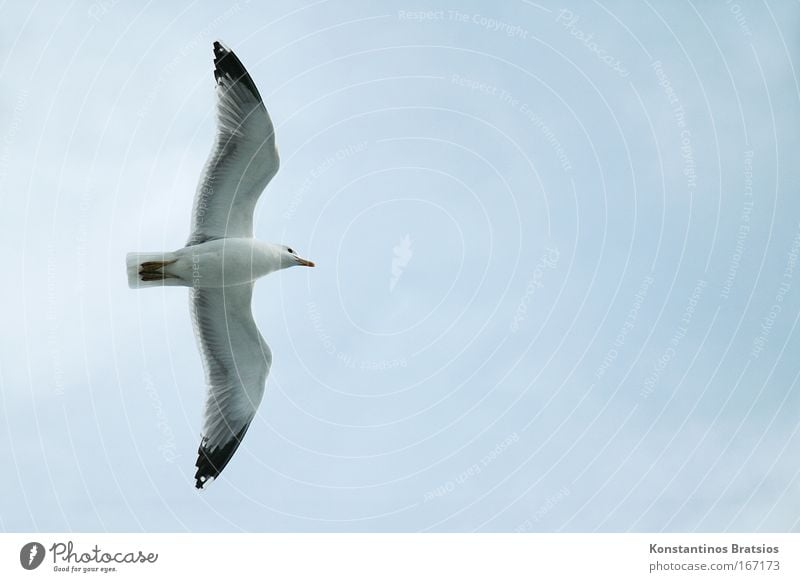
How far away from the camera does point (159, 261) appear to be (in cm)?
1243

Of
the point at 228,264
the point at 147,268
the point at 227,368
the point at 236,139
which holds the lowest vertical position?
the point at 227,368

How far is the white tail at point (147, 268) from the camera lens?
1230cm

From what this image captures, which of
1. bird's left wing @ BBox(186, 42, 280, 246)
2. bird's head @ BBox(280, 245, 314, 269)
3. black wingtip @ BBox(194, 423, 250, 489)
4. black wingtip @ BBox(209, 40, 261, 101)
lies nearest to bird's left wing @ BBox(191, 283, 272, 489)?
black wingtip @ BBox(194, 423, 250, 489)

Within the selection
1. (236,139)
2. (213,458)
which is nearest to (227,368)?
(213,458)

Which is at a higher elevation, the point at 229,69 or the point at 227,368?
the point at 229,69

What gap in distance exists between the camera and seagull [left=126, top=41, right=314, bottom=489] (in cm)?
1220

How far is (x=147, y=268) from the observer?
40.7ft

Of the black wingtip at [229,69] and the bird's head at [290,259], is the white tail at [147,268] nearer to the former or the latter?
the bird's head at [290,259]

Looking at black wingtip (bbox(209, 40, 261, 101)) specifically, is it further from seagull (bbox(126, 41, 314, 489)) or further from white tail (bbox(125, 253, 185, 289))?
white tail (bbox(125, 253, 185, 289))

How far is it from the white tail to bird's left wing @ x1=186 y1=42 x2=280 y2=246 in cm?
98

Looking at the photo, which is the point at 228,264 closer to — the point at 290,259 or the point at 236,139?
the point at 290,259

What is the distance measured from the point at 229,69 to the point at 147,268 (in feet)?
10.0
